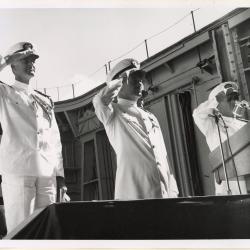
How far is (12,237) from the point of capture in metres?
Answer: 0.99

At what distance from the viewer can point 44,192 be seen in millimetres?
1454

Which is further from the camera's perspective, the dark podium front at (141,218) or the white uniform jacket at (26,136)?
the white uniform jacket at (26,136)

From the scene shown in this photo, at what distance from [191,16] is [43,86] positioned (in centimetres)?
78

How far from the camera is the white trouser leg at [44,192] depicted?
1445 millimetres

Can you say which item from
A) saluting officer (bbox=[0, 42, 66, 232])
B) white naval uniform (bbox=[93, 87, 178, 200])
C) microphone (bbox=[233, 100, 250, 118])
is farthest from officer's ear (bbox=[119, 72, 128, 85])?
microphone (bbox=[233, 100, 250, 118])

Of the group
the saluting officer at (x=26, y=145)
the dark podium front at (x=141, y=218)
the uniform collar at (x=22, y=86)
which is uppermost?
the uniform collar at (x=22, y=86)

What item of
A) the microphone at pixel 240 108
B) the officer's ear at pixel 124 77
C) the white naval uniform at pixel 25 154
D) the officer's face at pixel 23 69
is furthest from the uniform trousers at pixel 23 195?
the microphone at pixel 240 108

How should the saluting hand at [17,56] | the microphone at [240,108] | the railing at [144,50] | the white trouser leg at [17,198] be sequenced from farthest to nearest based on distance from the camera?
the railing at [144,50] < the microphone at [240,108] < the saluting hand at [17,56] < the white trouser leg at [17,198]

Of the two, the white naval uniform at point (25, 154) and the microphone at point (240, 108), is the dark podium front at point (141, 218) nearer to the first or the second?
the white naval uniform at point (25, 154)

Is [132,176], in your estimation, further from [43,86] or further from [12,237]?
[12,237]

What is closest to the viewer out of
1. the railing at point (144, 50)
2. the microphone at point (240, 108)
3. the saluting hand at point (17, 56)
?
the saluting hand at point (17, 56)

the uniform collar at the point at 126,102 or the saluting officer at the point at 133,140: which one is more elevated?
the uniform collar at the point at 126,102

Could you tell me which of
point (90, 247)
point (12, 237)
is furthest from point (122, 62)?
point (12, 237)

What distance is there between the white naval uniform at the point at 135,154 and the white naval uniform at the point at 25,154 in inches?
9.5
